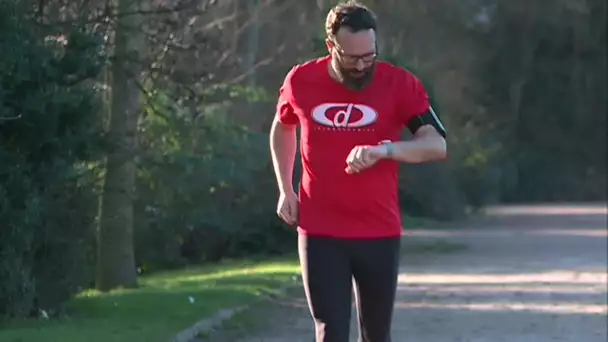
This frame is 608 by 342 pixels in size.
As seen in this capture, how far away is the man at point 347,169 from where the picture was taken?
6.02m

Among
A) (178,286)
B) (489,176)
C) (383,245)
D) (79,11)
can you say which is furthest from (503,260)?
(489,176)

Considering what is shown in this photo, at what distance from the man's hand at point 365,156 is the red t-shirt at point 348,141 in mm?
151

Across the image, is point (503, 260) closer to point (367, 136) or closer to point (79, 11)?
point (79, 11)

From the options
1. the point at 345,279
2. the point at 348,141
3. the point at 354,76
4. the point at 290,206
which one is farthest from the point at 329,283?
the point at 354,76

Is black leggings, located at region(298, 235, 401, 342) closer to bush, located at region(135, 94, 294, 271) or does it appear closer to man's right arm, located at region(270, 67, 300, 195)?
man's right arm, located at region(270, 67, 300, 195)

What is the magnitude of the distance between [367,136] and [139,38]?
31.5ft

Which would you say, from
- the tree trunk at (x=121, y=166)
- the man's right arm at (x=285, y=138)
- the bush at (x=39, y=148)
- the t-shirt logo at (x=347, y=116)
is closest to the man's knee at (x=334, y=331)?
the man's right arm at (x=285, y=138)

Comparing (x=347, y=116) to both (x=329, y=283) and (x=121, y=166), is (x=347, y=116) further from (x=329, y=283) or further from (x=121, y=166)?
(x=121, y=166)

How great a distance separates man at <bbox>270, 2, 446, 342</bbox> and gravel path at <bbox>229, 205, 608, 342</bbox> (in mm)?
5954

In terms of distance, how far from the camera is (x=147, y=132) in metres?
17.7

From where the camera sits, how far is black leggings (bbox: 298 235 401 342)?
6094 millimetres

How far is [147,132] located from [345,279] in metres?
11.8

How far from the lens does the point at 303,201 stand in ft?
20.3

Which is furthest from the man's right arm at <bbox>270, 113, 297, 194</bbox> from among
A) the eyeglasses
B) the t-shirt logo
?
the eyeglasses
